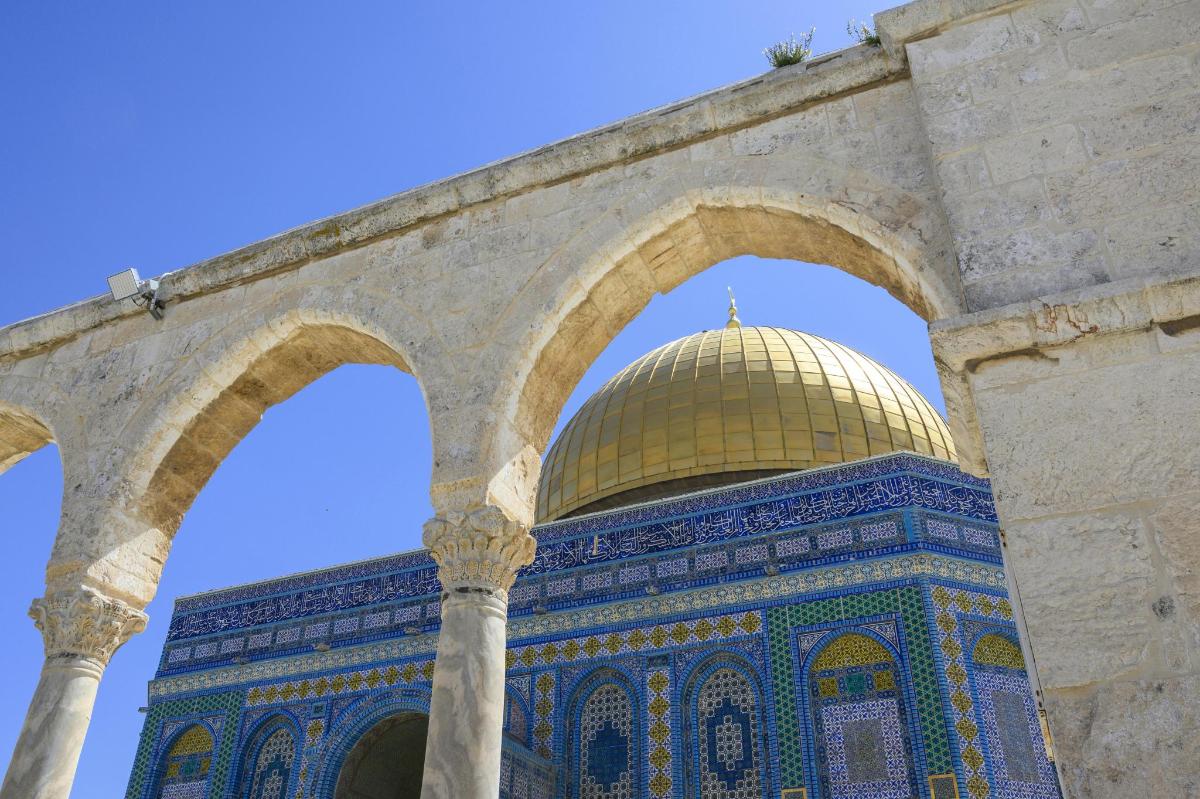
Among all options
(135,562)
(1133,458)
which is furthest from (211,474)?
(1133,458)

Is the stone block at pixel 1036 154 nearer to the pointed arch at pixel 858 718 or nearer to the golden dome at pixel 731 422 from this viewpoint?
the pointed arch at pixel 858 718

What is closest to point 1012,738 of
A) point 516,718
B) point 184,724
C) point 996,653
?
point 996,653

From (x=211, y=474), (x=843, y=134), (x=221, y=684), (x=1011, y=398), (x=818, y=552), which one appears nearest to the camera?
(x=1011, y=398)

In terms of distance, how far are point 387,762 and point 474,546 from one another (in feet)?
26.6

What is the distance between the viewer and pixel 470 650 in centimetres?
379

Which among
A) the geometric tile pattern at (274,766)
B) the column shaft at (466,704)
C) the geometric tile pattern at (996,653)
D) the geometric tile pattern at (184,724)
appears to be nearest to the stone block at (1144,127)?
the column shaft at (466,704)

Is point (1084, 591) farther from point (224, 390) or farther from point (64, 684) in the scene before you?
point (64, 684)

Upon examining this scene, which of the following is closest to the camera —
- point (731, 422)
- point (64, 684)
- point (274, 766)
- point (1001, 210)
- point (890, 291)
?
point (1001, 210)

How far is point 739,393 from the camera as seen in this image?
13398mm

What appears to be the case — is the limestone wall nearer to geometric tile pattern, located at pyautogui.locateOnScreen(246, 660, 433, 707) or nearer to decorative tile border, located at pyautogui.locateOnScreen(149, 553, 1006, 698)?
decorative tile border, located at pyautogui.locateOnScreen(149, 553, 1006, 698)

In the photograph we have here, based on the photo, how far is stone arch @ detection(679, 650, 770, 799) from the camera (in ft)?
29.5

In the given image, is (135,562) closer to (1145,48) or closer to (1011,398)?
(1011,398)

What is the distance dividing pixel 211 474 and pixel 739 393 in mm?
8894

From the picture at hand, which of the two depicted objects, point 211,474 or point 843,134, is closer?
point 843,134
